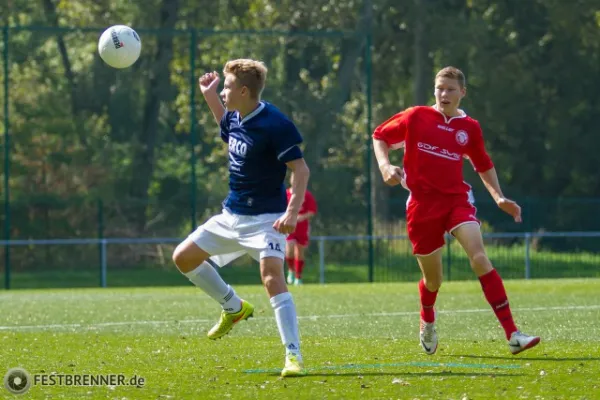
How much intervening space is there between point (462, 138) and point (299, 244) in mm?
13169

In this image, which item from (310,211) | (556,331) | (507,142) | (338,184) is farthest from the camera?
(507,142)

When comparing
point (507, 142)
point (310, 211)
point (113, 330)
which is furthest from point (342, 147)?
point (507, 142)

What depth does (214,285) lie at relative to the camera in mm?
9430

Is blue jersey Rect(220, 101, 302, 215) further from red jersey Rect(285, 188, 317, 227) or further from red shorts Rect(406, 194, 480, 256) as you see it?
red jersey Rect(285, 188, 317, 227)

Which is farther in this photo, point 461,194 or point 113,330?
point 113,330

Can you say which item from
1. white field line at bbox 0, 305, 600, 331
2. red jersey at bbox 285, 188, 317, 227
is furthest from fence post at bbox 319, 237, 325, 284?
white field line at bbox 0, 305, 600, 331

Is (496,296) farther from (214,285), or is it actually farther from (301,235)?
(301,235)

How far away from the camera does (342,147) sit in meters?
25.3

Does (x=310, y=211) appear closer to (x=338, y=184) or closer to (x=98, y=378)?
(x=338, y=184)

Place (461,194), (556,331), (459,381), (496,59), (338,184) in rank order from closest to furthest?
(459,381)
(461,194)
(556,331)
(338,184)
(496,59)

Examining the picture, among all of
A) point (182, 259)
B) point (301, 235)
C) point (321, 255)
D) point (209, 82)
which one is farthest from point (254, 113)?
point (321, 255)

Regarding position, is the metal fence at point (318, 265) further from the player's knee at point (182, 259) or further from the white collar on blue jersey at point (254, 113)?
the white collar on blue jersey at point (254, 113)

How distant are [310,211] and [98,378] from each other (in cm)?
1530

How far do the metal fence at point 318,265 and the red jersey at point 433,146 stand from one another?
14.3 metres
